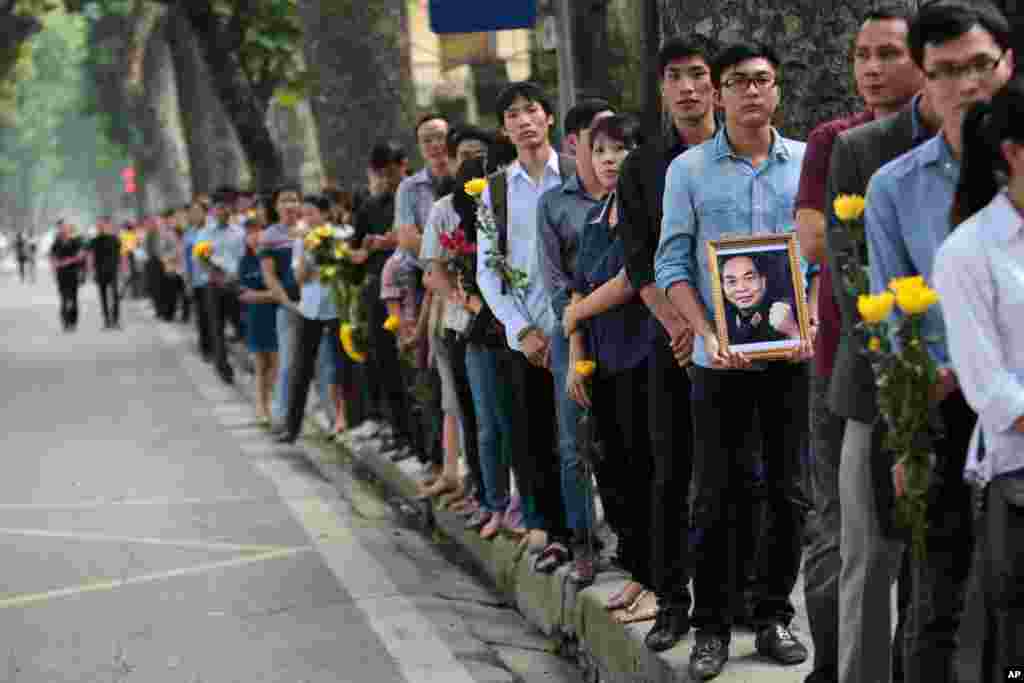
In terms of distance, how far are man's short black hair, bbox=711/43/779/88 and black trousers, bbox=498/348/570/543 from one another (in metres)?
2.78

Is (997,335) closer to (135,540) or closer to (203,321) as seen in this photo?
(135,540)

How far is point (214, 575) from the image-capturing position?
10156mm

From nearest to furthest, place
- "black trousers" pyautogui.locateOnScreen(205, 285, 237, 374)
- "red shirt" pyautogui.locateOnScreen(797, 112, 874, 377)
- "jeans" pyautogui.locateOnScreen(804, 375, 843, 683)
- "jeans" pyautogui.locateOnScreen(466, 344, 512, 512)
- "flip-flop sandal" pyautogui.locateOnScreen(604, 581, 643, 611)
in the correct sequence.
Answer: "red shirt" pyautogui.locateOnScreen(797, 112, 874, 377)
"jeans" pyautogui.locateOnScreen(804, 375, 843, 683)
"flip-flop sandal" pyautogui.locateOnScreen(604, 581, 643, 611)
"jeans" pyautogui.locateOnScreen(466, 344, 512, 512)
"black trousers" pyautogui.locateOnScreen(205, 285, 237, 374)

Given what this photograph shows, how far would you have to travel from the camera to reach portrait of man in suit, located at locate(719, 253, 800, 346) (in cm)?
634

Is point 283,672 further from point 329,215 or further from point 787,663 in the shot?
point 329,215

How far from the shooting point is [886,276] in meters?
5.02

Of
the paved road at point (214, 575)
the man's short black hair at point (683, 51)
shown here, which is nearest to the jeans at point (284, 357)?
the paved road at point (214, 575)

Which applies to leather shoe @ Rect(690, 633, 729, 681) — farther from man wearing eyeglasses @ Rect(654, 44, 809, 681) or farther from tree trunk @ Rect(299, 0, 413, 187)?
tree trunk @ Rect(299, 0, 413, 187)

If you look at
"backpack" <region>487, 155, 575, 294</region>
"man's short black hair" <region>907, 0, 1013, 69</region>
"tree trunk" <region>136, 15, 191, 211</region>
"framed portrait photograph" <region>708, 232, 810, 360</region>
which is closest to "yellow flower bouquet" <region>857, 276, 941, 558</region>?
"man's short black hair" <region>907, 0, 1013, 69</region>

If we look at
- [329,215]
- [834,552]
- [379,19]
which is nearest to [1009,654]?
[834,552]

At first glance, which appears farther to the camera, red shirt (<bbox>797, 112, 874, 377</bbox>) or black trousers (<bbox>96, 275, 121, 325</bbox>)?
black trousers (<bbox>96, 275, 121, 325</bbox>)

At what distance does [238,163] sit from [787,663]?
1352 inches

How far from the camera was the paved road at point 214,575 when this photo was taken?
8.05m

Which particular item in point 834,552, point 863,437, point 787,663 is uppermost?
point 863,437
